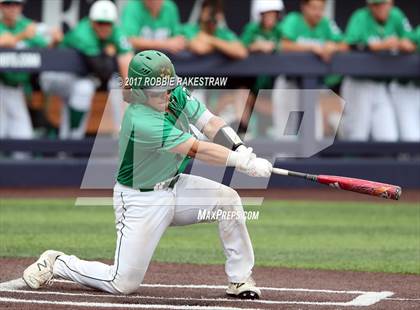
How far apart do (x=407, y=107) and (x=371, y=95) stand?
1.47ft

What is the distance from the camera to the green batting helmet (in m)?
6.41

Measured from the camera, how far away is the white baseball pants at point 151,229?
21.3 feet

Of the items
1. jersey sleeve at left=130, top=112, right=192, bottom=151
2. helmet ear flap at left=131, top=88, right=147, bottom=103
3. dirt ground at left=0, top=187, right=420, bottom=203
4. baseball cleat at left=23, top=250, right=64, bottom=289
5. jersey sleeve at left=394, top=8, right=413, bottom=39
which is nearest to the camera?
jersey sleeve at left=130, top=112, right=192, bottom=151

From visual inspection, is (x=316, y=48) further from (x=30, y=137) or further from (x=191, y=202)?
(x=191, y=202)

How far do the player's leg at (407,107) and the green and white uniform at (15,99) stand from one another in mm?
4216

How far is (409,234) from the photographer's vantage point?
9.88 meters

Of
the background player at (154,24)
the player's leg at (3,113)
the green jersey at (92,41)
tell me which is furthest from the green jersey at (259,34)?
the player's leg at (3,113)

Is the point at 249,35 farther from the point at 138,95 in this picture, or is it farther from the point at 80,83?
the point at 138,95

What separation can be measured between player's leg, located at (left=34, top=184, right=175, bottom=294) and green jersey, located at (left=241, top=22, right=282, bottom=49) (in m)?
6.52

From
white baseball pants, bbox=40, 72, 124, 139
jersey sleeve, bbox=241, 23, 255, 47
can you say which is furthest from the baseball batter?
jersey sleeve, bbox=241, 23, 255, 47

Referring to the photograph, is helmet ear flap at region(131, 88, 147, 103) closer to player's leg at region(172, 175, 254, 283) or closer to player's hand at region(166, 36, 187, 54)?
player's leg at region(172, 175, 254, 283)

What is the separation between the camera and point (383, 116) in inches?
511

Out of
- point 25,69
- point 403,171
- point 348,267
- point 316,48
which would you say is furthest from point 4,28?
point 348,267

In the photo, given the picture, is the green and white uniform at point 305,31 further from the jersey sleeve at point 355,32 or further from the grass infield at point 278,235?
the grass infield at point 278,235
